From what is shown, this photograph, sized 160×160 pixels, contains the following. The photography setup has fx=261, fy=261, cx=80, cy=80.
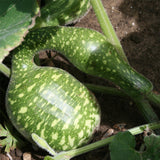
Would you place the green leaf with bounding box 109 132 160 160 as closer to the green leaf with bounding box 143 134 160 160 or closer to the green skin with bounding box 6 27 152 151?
the green leaf with bounding box 143 134 160 160

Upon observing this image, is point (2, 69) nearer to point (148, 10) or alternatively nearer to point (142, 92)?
point (142, 92)

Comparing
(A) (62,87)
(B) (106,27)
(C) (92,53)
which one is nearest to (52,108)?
(A) (62,87)

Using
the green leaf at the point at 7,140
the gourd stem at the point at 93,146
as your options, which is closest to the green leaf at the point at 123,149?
the gourd stem at the point at 93,146

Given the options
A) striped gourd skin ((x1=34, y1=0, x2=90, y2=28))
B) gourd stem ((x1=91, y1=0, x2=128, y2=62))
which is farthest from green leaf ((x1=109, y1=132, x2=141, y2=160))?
striped gourd skin ((x1=34, y1=0, x2=90, y2=28))

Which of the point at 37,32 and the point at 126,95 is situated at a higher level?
the point at 37,32

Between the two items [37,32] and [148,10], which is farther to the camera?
[148,10]

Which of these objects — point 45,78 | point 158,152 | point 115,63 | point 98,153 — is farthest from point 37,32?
point 158,152

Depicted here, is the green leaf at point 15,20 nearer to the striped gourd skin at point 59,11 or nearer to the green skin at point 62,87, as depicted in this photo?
the green skin at point 62,87
